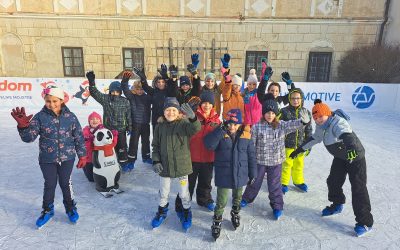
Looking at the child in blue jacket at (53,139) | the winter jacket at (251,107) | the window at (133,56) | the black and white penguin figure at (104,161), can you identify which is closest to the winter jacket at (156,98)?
the black and white penguin figure at (104,161)

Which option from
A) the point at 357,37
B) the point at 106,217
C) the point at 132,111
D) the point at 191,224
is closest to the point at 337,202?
the point at 191,224

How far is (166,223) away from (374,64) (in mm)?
11824

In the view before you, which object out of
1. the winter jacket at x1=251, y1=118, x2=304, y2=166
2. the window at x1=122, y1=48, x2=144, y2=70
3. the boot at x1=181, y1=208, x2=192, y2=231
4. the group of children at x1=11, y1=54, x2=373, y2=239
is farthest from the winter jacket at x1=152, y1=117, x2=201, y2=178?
the window at x1=122, y1=48, x2=144, y2=70

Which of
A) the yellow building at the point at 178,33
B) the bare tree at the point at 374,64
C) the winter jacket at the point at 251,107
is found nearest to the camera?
the winter jacket at the point at 251,107

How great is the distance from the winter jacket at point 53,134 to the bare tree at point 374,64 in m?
12.2

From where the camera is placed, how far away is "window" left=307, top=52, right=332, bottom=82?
13000 millimetres

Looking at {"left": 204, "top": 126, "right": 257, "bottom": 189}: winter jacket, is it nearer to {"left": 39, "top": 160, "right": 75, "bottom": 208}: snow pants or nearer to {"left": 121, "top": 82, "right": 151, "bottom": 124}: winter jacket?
{"left": 39, "top": 160, "right": 75, "bottom": 208}: snow pants

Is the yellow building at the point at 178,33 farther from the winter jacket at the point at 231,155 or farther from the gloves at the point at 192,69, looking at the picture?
the winter jacket at the point at 231,155

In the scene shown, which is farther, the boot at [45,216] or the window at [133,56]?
the window at [133,56]

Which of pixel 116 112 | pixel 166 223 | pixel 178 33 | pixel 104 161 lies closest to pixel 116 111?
pixel 116 112

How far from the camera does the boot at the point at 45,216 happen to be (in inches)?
121

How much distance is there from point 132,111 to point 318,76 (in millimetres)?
11204

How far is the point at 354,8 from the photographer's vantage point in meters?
12.3

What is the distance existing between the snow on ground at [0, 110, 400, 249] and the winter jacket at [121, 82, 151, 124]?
2.77 feet
